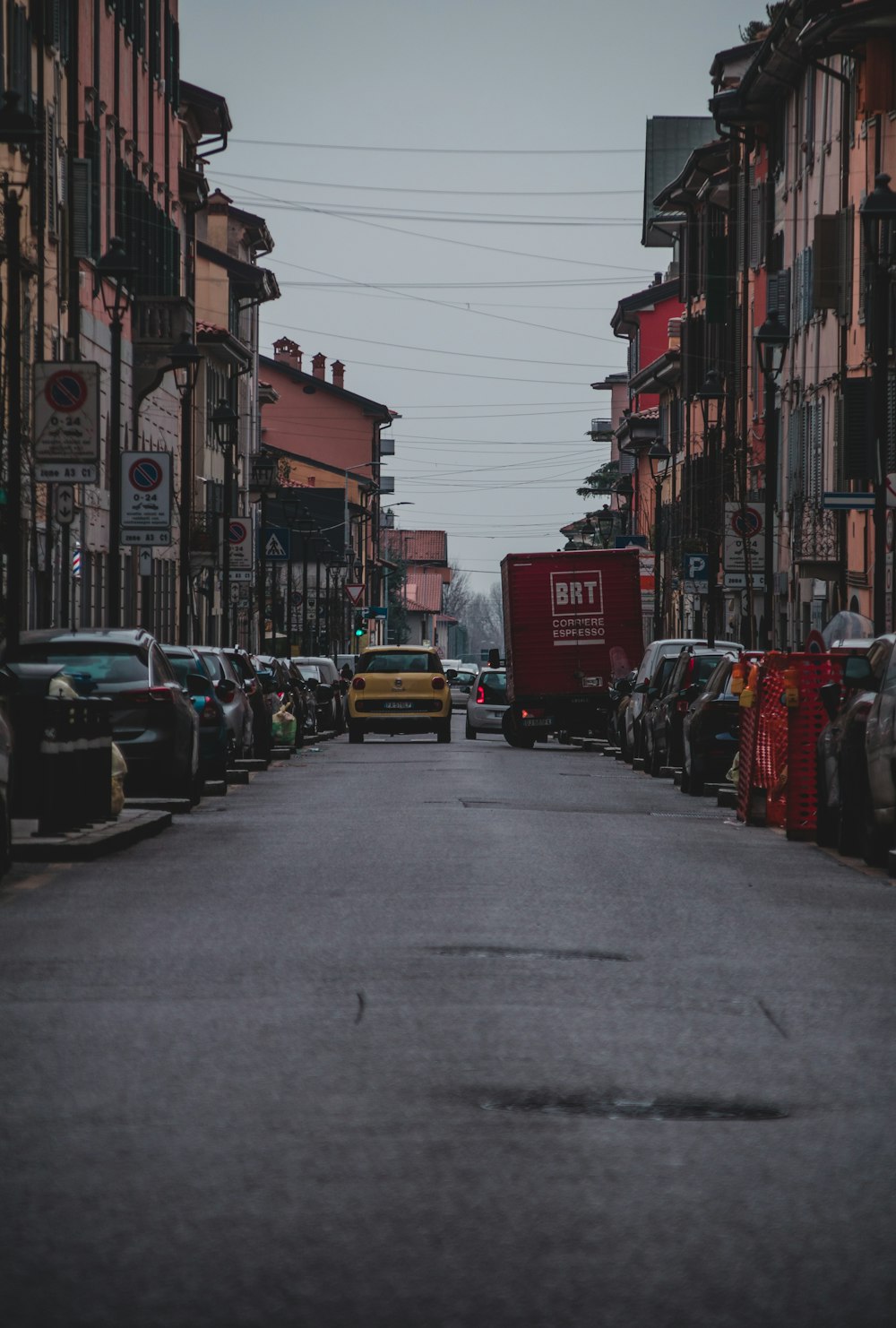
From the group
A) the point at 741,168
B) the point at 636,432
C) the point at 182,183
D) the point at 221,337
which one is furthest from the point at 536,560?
the point at 636,432

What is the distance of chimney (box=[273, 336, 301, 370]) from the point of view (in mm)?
150375

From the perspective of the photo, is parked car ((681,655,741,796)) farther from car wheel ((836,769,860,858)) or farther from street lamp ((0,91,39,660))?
car wheel ((836,769,860,858))

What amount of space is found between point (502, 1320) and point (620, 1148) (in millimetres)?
1802

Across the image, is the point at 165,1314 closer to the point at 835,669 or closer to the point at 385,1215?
the point at 385,1215

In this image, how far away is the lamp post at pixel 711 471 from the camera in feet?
169

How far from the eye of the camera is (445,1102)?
743 cm

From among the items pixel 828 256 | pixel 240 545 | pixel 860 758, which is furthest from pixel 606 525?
pixel 860 758

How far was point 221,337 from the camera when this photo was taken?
8081 cm

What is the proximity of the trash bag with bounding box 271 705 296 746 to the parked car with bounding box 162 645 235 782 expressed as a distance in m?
11.7

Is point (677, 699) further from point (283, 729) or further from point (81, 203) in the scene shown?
point (81, 203)

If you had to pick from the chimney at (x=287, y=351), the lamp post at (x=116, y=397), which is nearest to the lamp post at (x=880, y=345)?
the lamp post at (x=116, y=397)

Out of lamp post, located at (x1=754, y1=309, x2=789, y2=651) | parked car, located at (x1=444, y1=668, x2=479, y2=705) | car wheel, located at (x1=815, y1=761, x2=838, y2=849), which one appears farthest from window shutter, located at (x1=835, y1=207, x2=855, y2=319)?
parked car, located at (x1=444, y1=668, x2=479, y2=705)

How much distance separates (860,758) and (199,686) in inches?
471

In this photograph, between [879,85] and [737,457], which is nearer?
[879,85]
